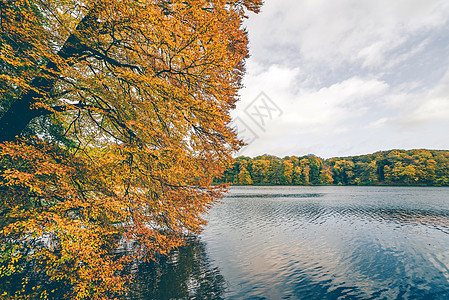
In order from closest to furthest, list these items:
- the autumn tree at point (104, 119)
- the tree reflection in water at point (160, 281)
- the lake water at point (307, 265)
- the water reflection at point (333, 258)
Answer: the autumn tree at point (104, 119) → the tree reflection in water at point (160, 281) → the lake water at point (307, 265) → the water reflection at point (333, 258)

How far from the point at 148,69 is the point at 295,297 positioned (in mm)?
12685

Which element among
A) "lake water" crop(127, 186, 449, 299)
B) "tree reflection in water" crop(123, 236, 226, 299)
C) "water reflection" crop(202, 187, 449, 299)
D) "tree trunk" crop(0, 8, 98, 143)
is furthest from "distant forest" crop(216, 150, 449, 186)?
"tree trunk" crop(0, 8, 98, 143)

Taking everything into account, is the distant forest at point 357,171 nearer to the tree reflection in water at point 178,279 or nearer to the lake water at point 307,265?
the lake water at point 307,265

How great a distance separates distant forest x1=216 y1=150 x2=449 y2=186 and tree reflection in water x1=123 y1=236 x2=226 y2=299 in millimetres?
91981

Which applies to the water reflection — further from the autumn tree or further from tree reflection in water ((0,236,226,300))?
the autumn tree

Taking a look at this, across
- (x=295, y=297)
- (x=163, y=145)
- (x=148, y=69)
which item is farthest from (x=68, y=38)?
(x=295, y=297)

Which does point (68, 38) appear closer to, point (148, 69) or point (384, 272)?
point (148, 69)

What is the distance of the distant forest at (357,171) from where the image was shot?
10394 centimetres

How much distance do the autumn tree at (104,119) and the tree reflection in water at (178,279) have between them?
4.21 metres

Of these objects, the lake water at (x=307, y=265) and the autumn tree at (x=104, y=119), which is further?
the lake water at (x=307, y=265)

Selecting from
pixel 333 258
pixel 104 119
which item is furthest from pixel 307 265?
pixel 104 119

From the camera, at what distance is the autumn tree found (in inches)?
229

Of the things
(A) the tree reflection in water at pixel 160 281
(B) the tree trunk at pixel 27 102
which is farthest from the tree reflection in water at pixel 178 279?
(B) the tree trunk at pixel 27 102

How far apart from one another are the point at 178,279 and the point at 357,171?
489ft
